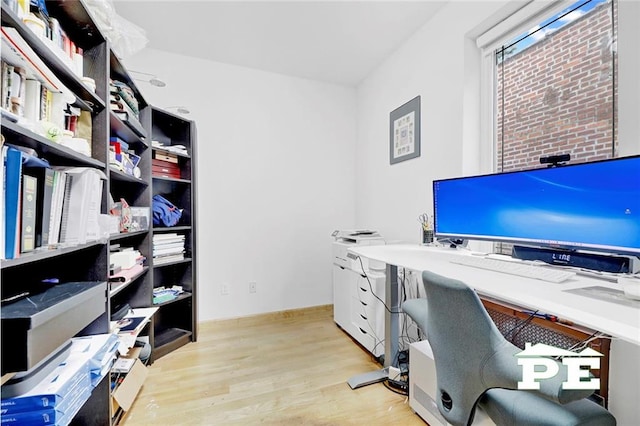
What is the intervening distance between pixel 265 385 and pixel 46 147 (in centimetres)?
169

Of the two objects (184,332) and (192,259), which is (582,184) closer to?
(192,259)

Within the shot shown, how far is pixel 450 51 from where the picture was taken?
6.49 feet

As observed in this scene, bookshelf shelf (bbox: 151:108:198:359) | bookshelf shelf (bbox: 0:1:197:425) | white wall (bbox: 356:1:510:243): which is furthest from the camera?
bookshelf shelf (bbox: 151:108:198:359)

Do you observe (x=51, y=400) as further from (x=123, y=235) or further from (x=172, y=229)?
(x=172, y=229)

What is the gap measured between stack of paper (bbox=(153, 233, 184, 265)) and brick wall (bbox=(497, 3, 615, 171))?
245cm

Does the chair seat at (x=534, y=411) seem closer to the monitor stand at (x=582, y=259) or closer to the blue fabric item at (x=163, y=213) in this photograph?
the monitor stand at (x=582, y=259)

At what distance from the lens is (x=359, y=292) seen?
2301 mm

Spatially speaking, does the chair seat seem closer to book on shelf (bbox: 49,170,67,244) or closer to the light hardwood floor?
the light hardwood floor

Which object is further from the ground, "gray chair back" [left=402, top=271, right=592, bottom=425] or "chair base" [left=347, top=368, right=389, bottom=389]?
"gray chair back" [left=402, top=271, right=592, bottom=425]

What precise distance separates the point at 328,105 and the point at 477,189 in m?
2.11

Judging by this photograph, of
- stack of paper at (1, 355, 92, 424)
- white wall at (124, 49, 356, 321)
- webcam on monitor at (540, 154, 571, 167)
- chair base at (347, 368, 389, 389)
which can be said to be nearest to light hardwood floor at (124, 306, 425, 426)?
chair base at (347, 368, 389, 389)

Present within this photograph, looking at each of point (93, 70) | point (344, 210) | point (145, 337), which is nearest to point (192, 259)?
point (145, 337)

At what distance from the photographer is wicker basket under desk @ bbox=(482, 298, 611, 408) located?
117 centimetres

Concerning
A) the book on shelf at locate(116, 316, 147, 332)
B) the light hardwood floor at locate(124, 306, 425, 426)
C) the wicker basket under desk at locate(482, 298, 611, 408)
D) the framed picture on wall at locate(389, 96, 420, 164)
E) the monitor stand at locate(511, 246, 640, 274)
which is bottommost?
the light hardwood floor at locate(124, 306, 425, 426)
